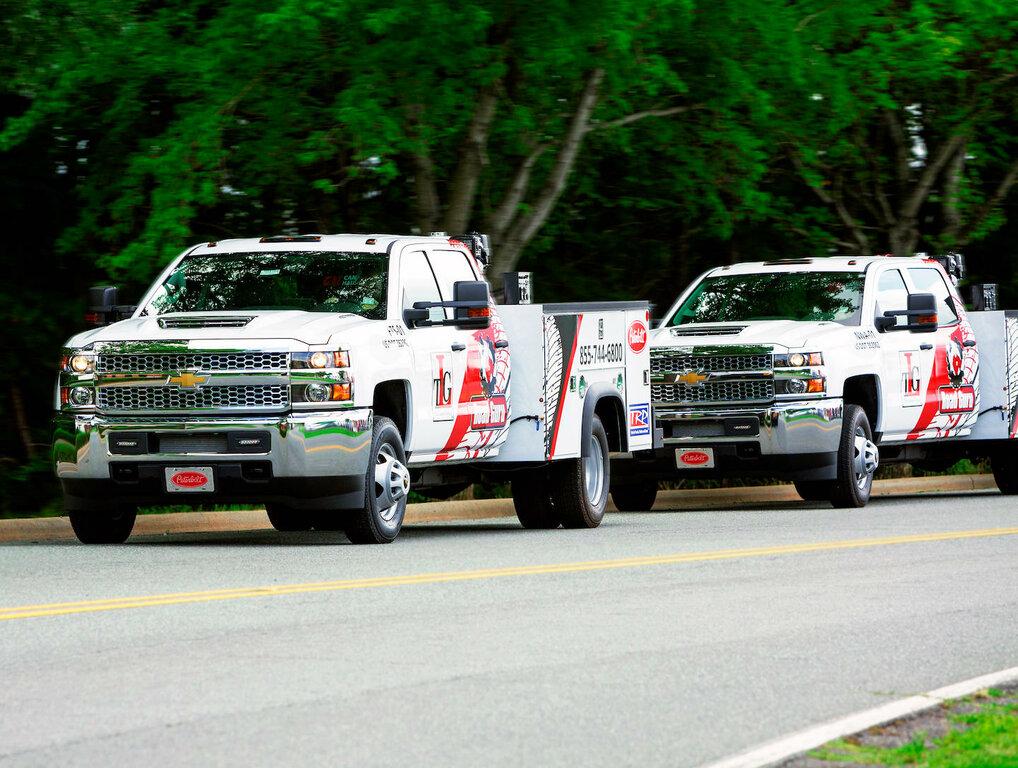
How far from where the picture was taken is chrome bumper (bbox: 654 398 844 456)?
18.1 meters

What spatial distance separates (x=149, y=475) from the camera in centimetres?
1351

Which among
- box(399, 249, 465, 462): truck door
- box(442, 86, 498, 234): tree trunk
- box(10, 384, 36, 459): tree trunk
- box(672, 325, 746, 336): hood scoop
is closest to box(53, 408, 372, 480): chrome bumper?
box(399, 249, 465, 462): truck door

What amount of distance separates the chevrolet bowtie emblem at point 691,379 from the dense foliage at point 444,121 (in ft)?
9.43

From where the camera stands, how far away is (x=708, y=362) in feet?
60.2

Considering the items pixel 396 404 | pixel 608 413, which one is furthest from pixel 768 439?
pixel 396 404

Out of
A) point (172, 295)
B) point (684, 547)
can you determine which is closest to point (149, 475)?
point (172, 295)

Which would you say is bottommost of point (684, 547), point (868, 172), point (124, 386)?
point (684, 547)

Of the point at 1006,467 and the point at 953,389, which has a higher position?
the point at 953,389

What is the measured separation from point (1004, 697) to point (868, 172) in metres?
19.9

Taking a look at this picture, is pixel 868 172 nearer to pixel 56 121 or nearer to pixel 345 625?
pixel 56 121

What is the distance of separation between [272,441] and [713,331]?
6341 millimetres

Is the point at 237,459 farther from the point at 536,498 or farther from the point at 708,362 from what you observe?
the point at 708,362

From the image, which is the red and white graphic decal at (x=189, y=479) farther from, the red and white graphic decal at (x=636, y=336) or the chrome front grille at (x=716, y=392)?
the chrome front grille at (x=716, y=392)

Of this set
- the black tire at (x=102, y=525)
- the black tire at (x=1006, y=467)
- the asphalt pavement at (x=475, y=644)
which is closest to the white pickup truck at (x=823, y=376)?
the black tire at (x=1006, y=467)
